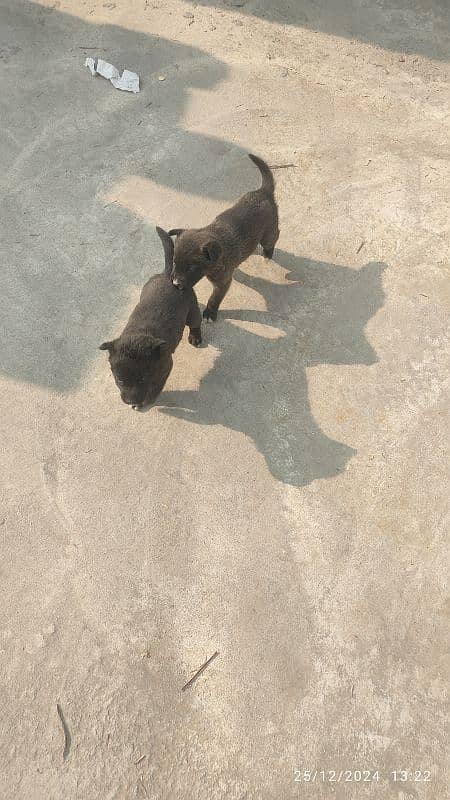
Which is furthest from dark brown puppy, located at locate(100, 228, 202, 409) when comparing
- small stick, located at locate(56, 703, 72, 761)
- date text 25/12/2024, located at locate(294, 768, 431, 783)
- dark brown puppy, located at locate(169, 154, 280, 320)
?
date text 25/12/2024, located at locate(294, 768, 431, 783)

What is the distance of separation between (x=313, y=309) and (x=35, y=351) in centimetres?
272

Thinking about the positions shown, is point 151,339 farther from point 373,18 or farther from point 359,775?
point 373,18

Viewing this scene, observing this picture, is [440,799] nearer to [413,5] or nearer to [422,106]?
[422,106]

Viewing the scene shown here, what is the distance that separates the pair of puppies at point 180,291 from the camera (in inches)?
161

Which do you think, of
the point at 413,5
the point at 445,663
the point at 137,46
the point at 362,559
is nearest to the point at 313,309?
the point at 362,559

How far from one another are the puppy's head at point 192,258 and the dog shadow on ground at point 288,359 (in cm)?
82

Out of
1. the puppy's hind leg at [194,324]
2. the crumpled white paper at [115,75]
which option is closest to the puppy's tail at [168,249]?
the puppy's hind leg at [194,324]

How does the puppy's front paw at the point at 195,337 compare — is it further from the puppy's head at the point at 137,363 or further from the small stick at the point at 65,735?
the small stick at the point at 65,735

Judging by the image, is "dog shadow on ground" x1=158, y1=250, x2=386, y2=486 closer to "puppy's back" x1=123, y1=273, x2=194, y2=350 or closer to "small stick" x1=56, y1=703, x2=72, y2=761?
"puppy's back" x1=123, y1=273, x2=194, y2=350

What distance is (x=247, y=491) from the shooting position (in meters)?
4.54

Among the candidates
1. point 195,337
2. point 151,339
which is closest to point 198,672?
point 151,339

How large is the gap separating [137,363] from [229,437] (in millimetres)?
1157

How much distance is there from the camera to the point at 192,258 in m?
4.66

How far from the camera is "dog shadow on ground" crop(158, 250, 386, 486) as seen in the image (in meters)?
4.74
